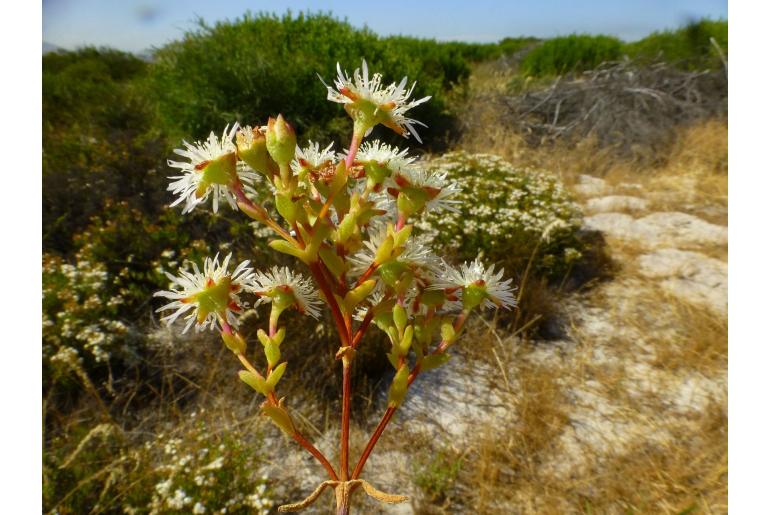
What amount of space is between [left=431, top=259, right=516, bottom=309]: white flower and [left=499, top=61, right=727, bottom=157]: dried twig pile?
175 inches

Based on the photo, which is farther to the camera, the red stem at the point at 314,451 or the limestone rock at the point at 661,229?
the limestone rock at the point at 661,229

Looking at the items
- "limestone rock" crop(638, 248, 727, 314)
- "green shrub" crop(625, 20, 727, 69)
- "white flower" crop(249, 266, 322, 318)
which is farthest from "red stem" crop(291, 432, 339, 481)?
"green shrub" crop(625, 20, 727, 69)

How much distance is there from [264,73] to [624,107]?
3.57 meters

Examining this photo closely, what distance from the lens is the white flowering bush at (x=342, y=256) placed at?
1.46 feet

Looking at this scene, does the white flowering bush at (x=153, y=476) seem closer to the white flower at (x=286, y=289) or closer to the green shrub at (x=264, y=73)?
the white flower at (x=286, y=289)

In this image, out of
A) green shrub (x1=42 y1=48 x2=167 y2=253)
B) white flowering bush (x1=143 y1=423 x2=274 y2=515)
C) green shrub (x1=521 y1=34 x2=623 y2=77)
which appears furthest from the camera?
green shrub (x1=521 y1=34 x2=623 y2=77)

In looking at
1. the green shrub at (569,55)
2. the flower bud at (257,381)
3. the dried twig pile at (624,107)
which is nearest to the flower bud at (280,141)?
the flower bud at (257,381)

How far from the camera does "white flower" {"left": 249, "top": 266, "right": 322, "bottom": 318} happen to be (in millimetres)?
506

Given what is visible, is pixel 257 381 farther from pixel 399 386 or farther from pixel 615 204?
pixel 615 204

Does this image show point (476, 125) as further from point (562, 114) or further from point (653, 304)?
point (653, 304)

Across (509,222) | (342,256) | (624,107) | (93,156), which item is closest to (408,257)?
(342,256)

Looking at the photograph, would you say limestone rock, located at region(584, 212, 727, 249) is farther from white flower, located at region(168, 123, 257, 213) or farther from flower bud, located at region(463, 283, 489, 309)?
white flower, located at region(168, 123, 257, 213)

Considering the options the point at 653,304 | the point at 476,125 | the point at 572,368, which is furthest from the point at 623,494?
the point at 476,125

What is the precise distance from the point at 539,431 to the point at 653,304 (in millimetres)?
1233
